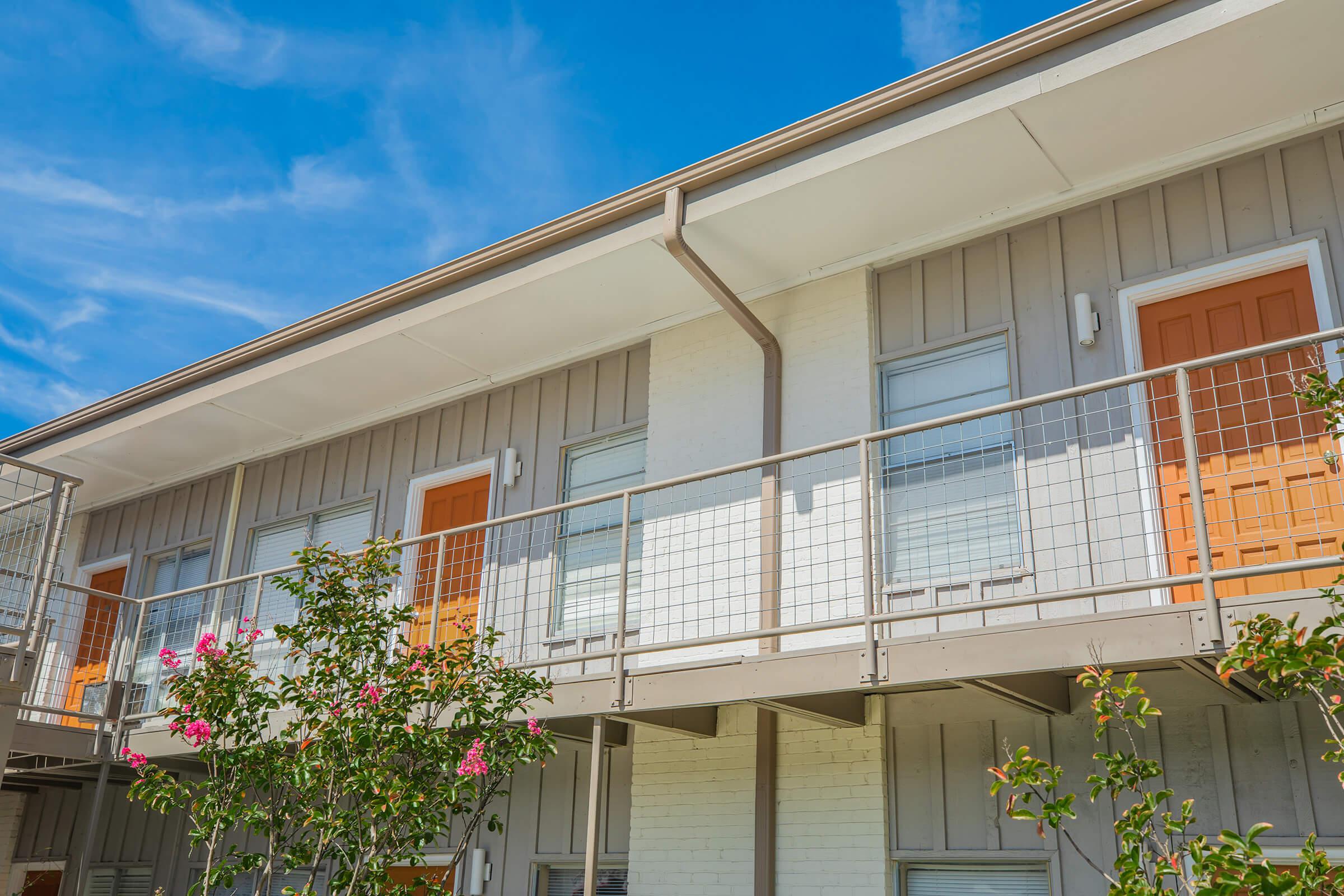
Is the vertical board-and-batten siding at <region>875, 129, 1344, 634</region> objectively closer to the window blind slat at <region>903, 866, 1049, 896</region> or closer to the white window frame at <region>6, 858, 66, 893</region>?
the window blind slat at <region>903, 866, 1049, 896</region>

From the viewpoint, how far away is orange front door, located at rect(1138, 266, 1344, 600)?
607cm

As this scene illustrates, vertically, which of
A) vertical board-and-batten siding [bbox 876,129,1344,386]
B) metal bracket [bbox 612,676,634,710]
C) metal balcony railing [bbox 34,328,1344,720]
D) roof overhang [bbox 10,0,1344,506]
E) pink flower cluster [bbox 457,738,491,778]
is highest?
roof overhang [bbox 10,0,1344,506]

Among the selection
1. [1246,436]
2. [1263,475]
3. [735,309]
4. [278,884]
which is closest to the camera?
[1246,436]

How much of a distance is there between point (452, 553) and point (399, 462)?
1.23 meters

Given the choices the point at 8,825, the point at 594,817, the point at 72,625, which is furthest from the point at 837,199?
the point at 8,825

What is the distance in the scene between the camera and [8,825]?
1234 cm

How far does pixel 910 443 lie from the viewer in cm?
771

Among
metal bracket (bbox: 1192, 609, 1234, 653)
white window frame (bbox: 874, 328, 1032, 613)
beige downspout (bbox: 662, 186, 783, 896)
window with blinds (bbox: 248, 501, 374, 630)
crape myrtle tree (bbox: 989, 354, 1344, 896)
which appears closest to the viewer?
crape myrtle tree (bbox: 989, 354, 1344, 896)

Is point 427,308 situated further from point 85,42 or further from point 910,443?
point 85,42

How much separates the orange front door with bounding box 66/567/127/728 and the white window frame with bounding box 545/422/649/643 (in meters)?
5.82

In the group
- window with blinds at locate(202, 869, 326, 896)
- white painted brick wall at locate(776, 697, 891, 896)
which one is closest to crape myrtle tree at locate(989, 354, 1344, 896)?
white painted brick wall at locate(776, 697, 891, 896)

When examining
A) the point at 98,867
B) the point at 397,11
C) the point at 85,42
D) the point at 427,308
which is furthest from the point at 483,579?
the point at 85,42

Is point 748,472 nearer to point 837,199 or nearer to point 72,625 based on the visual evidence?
point 837,199

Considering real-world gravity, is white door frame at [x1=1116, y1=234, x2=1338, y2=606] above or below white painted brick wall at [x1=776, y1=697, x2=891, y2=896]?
above
